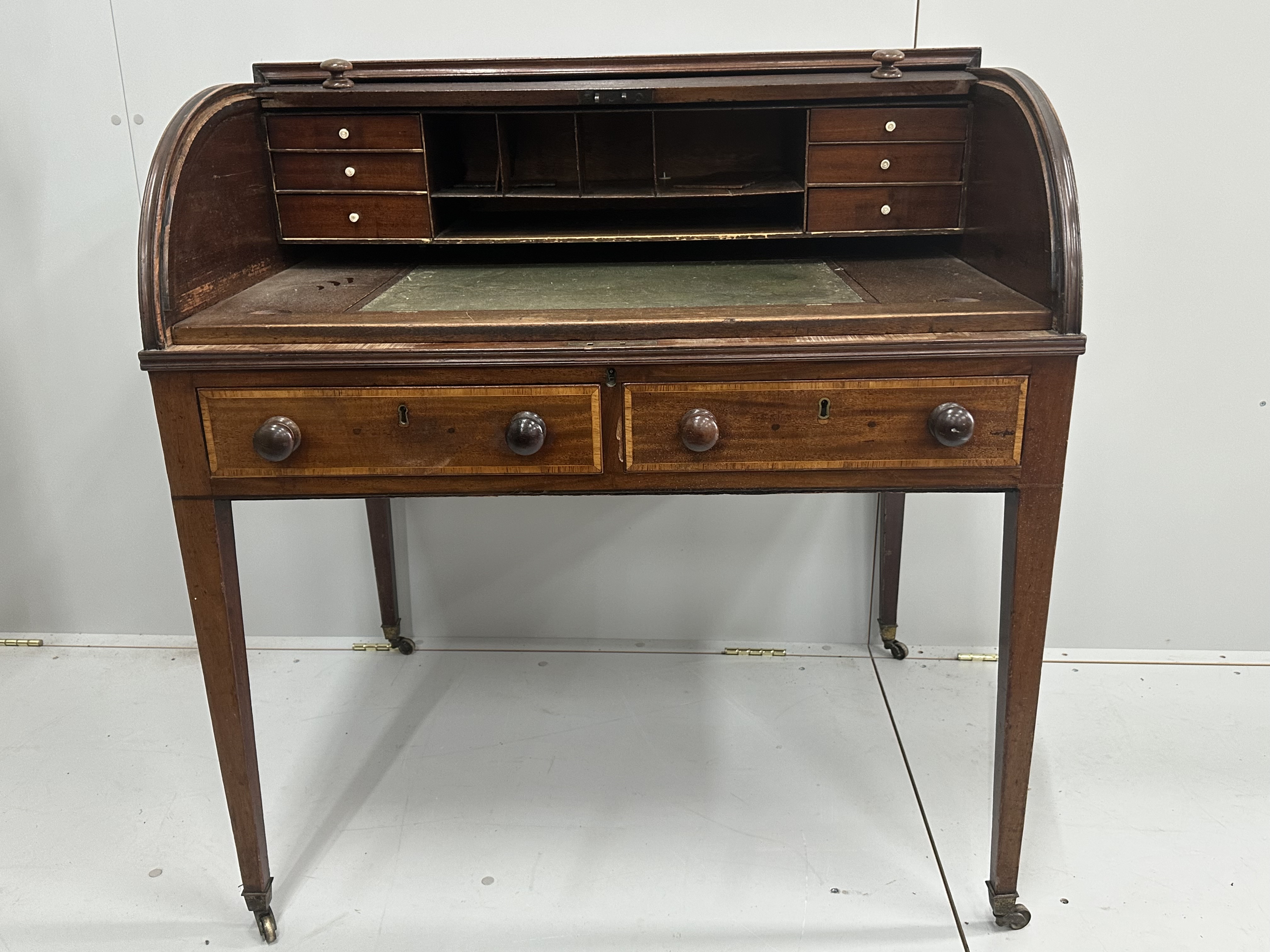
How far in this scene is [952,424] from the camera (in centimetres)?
137

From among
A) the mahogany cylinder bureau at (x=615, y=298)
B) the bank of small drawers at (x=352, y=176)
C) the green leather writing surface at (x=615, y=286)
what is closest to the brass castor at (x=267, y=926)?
the mahogany cylinder bureau at (x=615, y=298)

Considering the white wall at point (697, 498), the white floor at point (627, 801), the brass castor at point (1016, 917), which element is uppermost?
the white wall at point (697, 498)

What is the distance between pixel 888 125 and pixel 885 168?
0.23 ft

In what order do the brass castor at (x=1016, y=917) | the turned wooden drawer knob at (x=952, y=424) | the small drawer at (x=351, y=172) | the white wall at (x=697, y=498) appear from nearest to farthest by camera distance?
the turned wooden drawer knob at (x=952, y=424)
the brass castor at (x=1016, y=917)
the small drawer at (x=351, y=172)
the white wall at (x=697, y=498)

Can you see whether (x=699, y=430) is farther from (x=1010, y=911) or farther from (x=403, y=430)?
(x=1010, y=911)

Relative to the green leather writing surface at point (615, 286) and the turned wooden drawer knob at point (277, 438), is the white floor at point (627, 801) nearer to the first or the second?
the turned wooden drawer knob at point (277, 438)

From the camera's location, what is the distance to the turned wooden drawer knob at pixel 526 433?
4.58 ft

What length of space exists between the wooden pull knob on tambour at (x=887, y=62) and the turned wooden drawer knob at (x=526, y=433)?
2.76 feet

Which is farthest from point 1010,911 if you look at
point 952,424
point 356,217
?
point 356,217

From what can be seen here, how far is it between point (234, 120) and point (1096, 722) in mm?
2067

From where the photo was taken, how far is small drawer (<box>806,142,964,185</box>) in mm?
1717

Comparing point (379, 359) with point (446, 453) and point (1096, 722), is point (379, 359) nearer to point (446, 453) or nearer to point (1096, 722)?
point (446, 453)

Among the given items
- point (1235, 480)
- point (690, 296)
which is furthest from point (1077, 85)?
point (690, 296)

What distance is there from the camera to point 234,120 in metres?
1.64
